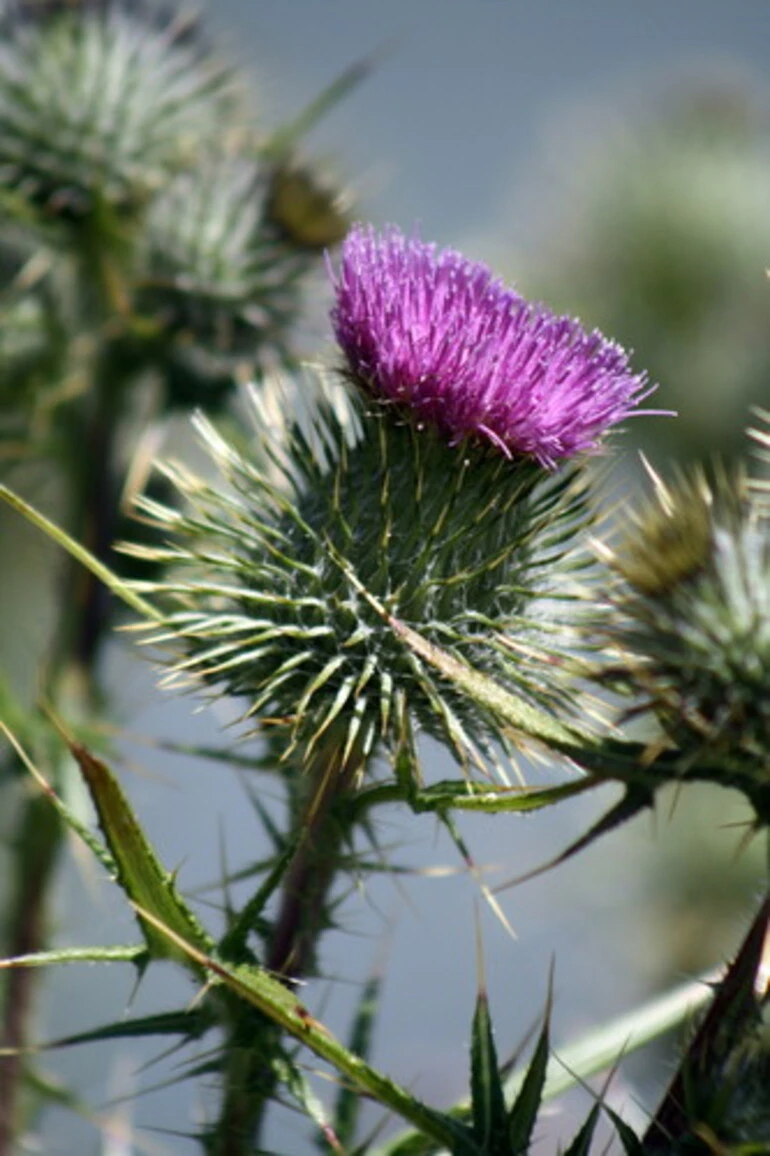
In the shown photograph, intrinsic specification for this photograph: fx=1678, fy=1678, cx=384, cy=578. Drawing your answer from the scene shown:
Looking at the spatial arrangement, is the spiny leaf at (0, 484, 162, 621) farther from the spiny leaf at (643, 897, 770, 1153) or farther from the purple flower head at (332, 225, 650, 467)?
the spiny leaf at (643, 897, 770, 1153)

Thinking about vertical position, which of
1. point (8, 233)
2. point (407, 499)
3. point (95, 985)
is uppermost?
point (8, 233)

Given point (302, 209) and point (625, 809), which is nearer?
point (625, 809)

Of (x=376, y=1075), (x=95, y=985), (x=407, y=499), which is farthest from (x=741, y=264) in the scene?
(x=376, y=1075)

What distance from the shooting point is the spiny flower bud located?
2.39 metres

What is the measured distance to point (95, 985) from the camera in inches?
325

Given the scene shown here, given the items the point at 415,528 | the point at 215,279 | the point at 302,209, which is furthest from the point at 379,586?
the point at 302,209

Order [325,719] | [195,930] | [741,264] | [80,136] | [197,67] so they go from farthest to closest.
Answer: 1. [741,264]
2. [197,67]
3. [80,136]
4. [325,719]
5. [195,930]

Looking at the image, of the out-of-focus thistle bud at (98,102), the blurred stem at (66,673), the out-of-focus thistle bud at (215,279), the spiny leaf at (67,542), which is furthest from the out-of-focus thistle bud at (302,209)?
the spiny leaf at (67,542)

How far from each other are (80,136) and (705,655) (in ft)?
9.93

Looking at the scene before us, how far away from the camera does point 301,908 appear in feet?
8.03

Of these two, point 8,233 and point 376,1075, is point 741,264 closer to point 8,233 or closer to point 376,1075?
point 8,233

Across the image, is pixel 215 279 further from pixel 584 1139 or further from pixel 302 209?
pixel 584 1139

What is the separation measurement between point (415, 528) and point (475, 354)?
11.5 inches

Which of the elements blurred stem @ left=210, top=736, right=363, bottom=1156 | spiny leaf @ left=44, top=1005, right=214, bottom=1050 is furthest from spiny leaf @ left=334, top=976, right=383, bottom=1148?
spiny leaf @ left=44, top=1005, right=214, bottom=1050
